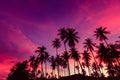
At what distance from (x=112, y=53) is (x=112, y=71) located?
17951 millimetres

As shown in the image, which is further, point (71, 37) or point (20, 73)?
point (71, 37)

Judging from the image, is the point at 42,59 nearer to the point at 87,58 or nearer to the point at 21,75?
the point at 87,58

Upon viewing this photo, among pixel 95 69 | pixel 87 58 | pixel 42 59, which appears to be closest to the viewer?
pixel 42 59

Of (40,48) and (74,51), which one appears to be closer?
Result: (74,51)

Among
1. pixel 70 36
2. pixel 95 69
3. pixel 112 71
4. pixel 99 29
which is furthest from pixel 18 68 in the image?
pixel 95 69

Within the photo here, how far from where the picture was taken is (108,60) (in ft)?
211

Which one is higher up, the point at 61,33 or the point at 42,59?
the point at 61,33

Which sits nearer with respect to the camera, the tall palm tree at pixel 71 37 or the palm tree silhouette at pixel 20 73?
the palm tree silhouette at pixel 20 73

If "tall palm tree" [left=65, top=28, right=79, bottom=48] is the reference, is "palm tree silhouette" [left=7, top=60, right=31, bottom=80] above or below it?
below

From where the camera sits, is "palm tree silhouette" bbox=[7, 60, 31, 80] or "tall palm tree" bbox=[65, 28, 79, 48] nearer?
"palm tree silhouette" bbox=[7, 60, 31, 80]

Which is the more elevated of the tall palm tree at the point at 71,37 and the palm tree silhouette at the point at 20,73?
the tall palm tree at the point at 71,37

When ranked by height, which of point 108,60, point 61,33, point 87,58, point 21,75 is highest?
point 61,33

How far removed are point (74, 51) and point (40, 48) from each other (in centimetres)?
1904

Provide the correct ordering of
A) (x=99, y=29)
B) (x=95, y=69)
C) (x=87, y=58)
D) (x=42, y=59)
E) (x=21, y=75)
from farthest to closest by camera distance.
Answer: (x=95, y=69), (x=87, y=58), (x=42, y=59), (x=99, y=29), (x=21, y=75)
